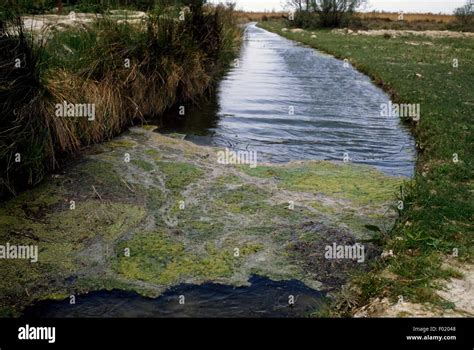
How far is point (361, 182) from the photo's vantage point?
7281 millimetres

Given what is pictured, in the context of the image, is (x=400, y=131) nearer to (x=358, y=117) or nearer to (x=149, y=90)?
(x=358, y=117)

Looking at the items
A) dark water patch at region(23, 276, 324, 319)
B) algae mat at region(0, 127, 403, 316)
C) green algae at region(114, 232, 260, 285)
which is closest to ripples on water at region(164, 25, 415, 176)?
algae mat at region(0, 127, 403, 316)

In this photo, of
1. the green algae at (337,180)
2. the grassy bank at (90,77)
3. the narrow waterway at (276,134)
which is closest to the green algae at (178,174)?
the green algae at (337,180)

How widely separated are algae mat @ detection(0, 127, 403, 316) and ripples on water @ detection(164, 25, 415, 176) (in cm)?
101

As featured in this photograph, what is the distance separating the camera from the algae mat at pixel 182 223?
4.85 metres

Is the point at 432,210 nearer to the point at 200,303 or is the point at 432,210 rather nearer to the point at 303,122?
the point at 200,303

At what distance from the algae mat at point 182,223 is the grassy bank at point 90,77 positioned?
1.65 feet

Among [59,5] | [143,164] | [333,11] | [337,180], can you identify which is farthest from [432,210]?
[333,11]

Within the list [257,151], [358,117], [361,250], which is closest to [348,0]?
[358,117]

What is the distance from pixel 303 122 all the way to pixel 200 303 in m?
7.39

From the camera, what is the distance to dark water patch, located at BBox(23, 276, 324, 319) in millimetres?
4277

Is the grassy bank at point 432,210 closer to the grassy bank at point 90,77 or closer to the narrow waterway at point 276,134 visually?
the narrow waterway at point 276,134
